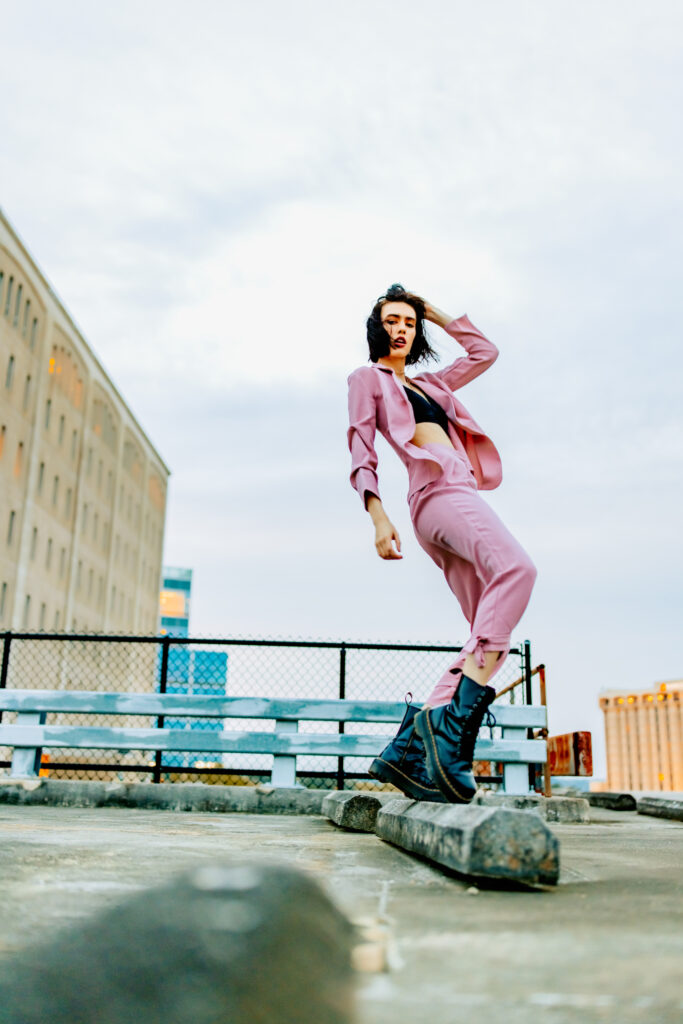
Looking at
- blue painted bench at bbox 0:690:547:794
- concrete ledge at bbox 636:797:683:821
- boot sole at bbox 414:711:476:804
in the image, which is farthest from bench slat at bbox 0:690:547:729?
boot sole at bbox 414:711:476:804

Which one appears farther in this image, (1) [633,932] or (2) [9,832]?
(2) [9,832]

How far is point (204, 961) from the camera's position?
0.82 meters

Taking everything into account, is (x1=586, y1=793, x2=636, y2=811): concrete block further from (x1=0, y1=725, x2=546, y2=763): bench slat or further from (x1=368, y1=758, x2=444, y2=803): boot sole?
(x1=368, y1=758, x2=444, y2=803): boot sole

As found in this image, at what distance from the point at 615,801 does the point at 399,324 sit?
6.40 meters

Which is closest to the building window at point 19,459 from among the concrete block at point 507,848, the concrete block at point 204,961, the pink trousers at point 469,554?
the pink trousers at point 469,554

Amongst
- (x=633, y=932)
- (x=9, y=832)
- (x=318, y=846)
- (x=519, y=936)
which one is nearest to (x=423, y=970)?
(x=519, y=936)

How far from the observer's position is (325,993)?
828 mm

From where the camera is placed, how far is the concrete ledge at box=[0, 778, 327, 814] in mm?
6512

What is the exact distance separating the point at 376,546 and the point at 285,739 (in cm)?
394

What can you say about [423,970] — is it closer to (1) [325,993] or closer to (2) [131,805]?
(1) [325,993]

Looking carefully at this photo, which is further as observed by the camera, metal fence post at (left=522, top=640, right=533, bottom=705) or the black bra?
metal fence post at (left=522, top=640, right=533, bottom=705)

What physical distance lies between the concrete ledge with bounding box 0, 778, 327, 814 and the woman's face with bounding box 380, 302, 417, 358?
388 cm

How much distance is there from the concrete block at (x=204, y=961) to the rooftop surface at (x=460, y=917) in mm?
90

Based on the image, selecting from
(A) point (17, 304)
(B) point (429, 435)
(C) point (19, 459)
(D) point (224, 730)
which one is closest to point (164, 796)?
(D) point (224, 730)
